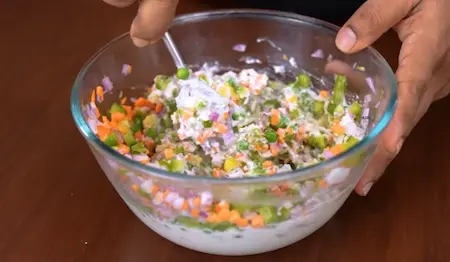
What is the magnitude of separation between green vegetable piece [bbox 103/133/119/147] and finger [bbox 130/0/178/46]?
0.49ft

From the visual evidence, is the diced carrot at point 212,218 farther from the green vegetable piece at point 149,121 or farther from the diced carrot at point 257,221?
the green vegetable piece at point 149,121

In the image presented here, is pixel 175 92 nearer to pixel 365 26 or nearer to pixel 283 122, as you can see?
pixel 283 122

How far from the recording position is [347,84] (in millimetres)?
1049

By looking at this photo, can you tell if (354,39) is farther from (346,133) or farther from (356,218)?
(356,218)

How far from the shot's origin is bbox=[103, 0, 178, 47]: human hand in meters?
0.84

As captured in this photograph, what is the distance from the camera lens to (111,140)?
35.5 inches

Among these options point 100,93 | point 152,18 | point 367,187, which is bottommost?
point 367,187

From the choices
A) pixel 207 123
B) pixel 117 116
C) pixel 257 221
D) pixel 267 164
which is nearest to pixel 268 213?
pixel 257 221

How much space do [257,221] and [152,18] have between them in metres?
0.32

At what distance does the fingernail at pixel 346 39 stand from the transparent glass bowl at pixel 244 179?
47mm

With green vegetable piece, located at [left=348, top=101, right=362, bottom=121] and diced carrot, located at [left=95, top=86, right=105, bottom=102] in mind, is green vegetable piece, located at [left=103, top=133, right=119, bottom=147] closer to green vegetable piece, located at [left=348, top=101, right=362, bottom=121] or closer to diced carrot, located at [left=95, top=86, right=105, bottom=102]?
diced carrot, located at [left=95, top=86, right=105, bottom=102]

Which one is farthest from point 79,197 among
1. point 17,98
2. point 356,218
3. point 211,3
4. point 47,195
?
point 211,3

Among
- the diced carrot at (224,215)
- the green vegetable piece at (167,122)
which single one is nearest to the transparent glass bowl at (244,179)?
the diced carrot at (224,215)

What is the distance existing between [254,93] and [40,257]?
1.43 ft
